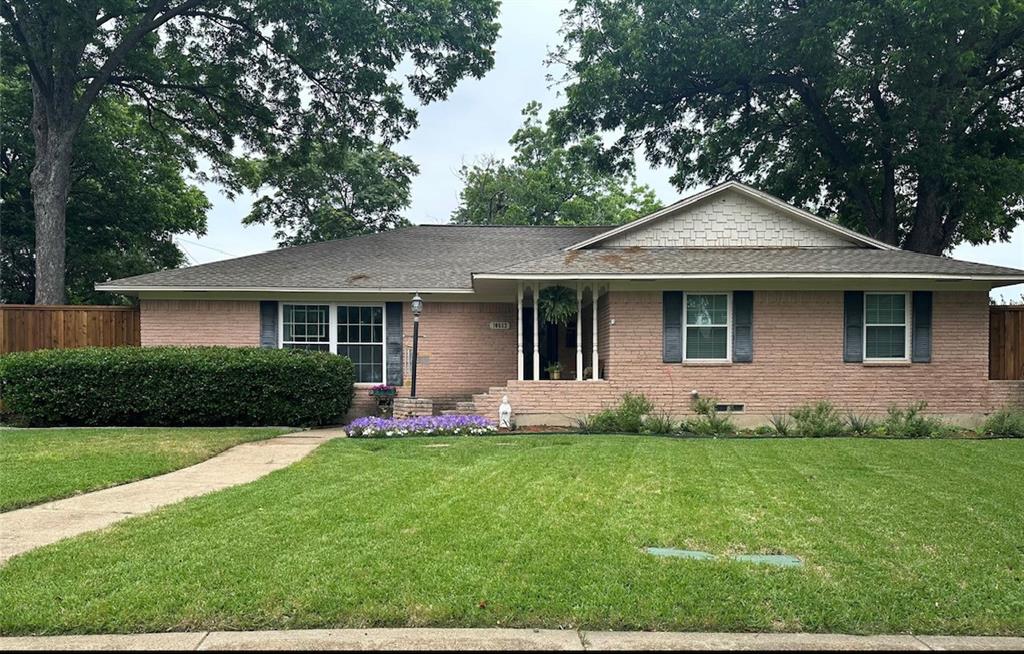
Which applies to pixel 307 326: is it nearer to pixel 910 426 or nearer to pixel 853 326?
pixel 853 326

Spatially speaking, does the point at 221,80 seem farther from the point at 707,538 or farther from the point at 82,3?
the point at 707,538

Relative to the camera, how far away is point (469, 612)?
3.86m

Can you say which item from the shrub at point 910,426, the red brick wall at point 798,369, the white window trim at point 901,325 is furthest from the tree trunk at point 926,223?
the shrub at point 910,426

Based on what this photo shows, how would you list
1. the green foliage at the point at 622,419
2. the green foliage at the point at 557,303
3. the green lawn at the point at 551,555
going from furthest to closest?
the green foliage at the point at 557,303
the green foliage at the point at 622,419
the green lawn at the point at 551,555

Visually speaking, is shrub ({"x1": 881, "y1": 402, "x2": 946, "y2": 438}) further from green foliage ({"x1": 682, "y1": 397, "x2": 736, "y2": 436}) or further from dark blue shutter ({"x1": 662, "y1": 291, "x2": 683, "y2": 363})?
dark blue shutter ({"x1": 662, "y1": 291, "x2": 683, "y2": 363})

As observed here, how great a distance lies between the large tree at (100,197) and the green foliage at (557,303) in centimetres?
1811

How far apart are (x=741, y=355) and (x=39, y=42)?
19.5 metres

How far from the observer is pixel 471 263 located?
1755cm

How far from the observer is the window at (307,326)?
1577 cm

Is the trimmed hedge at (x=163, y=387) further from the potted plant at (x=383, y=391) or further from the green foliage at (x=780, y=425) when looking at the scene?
the green foliage at (x=780, y=425)

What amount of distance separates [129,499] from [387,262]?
433 inches

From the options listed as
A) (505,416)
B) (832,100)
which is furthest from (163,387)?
(832,100)

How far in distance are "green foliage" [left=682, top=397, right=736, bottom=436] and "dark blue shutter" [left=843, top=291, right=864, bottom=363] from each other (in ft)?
9.58

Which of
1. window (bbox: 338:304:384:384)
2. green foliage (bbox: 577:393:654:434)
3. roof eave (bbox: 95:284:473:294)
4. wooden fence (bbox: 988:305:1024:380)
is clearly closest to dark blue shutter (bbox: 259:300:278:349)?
roof eave (bbox: 95:284:473:294)
